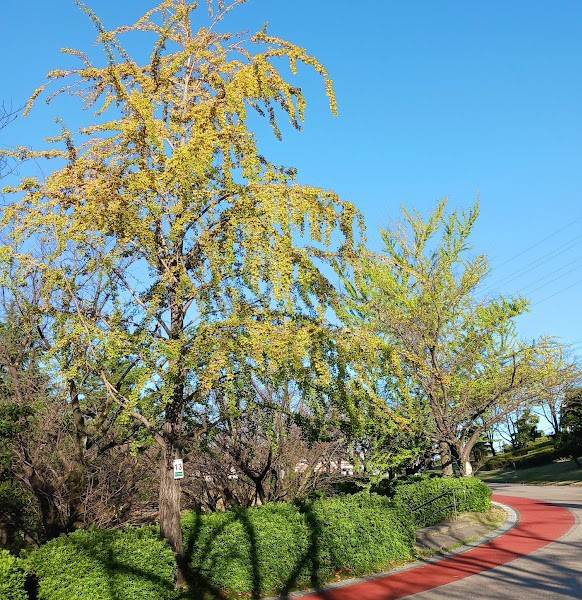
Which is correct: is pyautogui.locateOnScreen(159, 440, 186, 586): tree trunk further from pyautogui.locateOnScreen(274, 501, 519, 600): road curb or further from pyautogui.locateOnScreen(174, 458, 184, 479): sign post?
pyautogui.locateOnScreen(274, 501, 519, 600): road curb

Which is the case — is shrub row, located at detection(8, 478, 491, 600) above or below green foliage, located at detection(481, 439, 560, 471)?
above

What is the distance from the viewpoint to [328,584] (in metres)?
10.8

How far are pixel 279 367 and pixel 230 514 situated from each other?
3.72m

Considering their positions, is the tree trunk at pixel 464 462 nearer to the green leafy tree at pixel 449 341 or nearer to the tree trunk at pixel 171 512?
the green leafy tree at pixel 449 341

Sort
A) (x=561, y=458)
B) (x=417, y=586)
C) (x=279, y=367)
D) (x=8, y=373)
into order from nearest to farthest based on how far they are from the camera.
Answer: (x=279, y=367), (x=417, y=586), (x=8, y=373), (x=561, y=458)

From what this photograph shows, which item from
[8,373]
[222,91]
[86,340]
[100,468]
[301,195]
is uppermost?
[222,91]

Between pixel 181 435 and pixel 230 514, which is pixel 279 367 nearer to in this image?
pixel 181 435

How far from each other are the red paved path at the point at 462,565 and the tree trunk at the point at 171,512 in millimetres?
2395

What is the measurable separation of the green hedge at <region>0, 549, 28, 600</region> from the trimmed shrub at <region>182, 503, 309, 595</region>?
3.09m

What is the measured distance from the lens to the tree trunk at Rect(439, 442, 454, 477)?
74.8 ft

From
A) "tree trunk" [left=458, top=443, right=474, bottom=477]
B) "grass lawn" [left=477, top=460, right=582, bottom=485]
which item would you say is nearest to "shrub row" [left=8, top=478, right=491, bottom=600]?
"tree trunk" [left=458, top=443, right=474, bottom=477]

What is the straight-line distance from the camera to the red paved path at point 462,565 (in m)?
10.0

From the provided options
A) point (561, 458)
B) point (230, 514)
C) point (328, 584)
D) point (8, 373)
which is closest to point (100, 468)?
point (8, 373)

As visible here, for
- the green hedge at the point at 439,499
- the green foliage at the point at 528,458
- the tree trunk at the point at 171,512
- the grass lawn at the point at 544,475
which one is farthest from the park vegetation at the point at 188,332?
the green foliage at the point at 528,458
